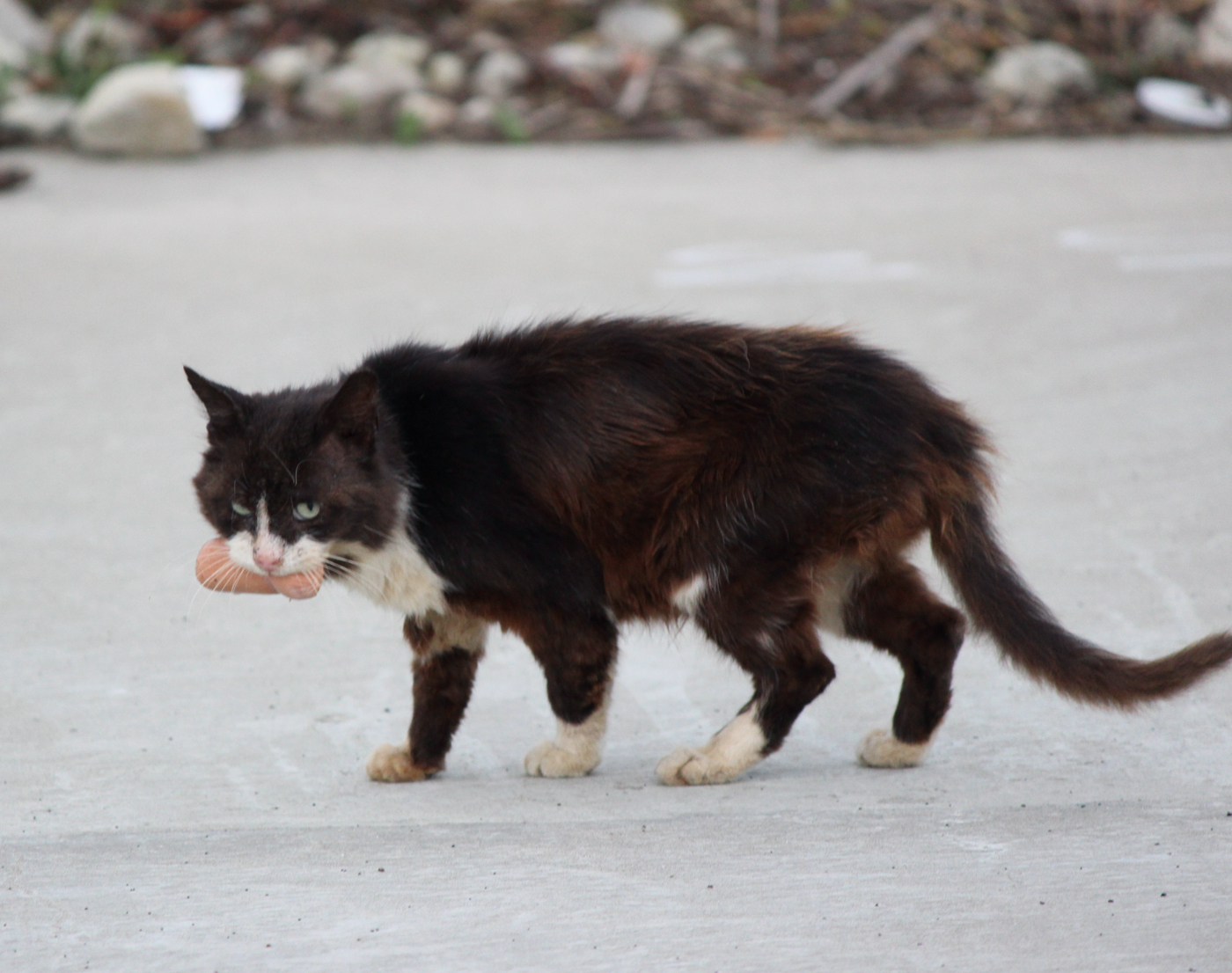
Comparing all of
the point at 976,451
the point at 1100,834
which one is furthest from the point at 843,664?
the point at 1100,834

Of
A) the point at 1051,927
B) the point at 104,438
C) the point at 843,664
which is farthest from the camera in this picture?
the point at 104,438

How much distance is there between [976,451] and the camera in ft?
12.0

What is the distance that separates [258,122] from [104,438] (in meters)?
4.80

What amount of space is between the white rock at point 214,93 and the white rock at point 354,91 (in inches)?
18.2

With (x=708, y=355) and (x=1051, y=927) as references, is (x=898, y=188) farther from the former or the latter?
(x=1051, y=927)

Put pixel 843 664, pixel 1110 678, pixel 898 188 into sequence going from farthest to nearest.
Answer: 1. pixel 898 188
2. pixel 843 664
3. pixel 1110 678

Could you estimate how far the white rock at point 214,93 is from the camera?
10430mm

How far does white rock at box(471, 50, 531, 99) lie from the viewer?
10.9 m

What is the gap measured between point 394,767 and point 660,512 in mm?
928

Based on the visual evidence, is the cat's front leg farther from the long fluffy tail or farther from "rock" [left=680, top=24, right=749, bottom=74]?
"rock" [left=680, top=24, right=749, bottom=74]

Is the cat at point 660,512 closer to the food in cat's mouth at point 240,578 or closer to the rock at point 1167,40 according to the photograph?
the food in cat's mouth at point 240,578

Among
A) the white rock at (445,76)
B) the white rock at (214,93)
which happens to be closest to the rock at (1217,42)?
the white rock at (445,76)

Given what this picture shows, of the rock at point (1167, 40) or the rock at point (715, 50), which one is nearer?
the rock at point (1167, 40)

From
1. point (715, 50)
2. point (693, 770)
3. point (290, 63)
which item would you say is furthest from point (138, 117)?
point (693, 770)
